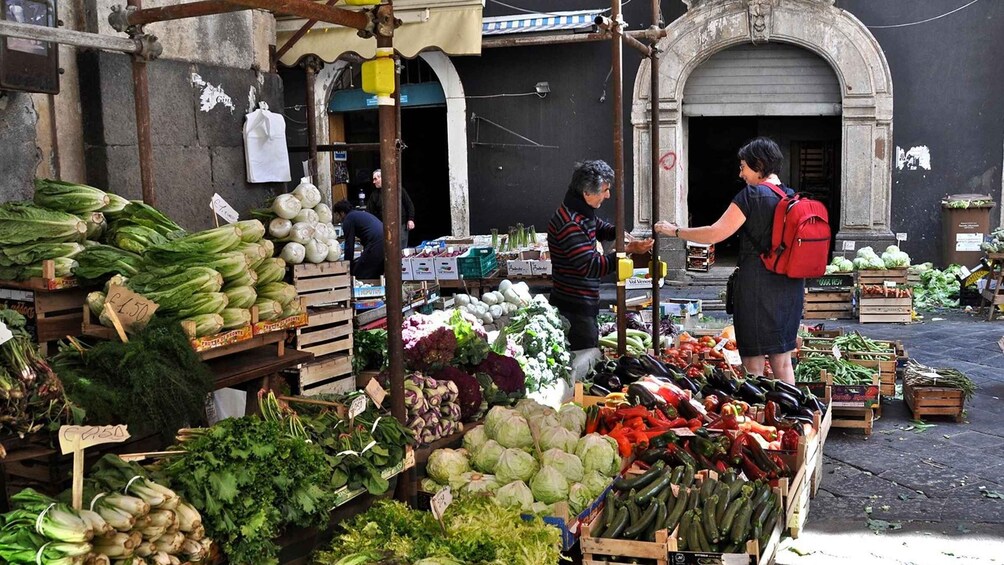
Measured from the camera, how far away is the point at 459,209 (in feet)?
49.4

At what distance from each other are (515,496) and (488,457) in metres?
0.36

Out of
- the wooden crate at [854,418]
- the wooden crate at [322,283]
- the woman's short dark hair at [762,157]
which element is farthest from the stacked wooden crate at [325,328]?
the wooden crate at [854,418]

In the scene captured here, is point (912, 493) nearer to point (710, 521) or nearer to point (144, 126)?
point (710, 521)

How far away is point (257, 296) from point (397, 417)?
1.27 metres

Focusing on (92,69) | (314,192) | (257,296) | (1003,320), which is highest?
(92,69)

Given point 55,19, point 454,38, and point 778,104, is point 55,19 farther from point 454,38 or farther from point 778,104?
point 778,104

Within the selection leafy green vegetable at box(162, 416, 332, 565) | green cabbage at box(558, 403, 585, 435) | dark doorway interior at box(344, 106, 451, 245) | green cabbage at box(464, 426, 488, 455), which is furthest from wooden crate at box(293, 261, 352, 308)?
dark doorway interior at box(344, 106, 451, 245)

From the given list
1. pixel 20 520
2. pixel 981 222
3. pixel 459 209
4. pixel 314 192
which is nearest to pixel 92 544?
pixel 20 520

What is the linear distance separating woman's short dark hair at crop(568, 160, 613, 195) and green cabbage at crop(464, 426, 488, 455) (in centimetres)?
212

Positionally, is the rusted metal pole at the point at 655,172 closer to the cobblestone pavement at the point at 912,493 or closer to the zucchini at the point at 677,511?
the cobblestone pavement at the point at 912,493

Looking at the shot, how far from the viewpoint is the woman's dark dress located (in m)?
6.07

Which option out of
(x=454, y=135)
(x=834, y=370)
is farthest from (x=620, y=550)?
(x=454, y=135)

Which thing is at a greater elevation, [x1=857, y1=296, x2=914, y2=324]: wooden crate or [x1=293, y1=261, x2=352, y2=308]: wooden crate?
[x1=293, y1=261, x2=352, y2=308]: wooden crate

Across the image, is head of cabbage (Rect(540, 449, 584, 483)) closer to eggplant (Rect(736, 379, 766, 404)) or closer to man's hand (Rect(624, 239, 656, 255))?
eggplant (Rect(736, 379, 766, 404))
